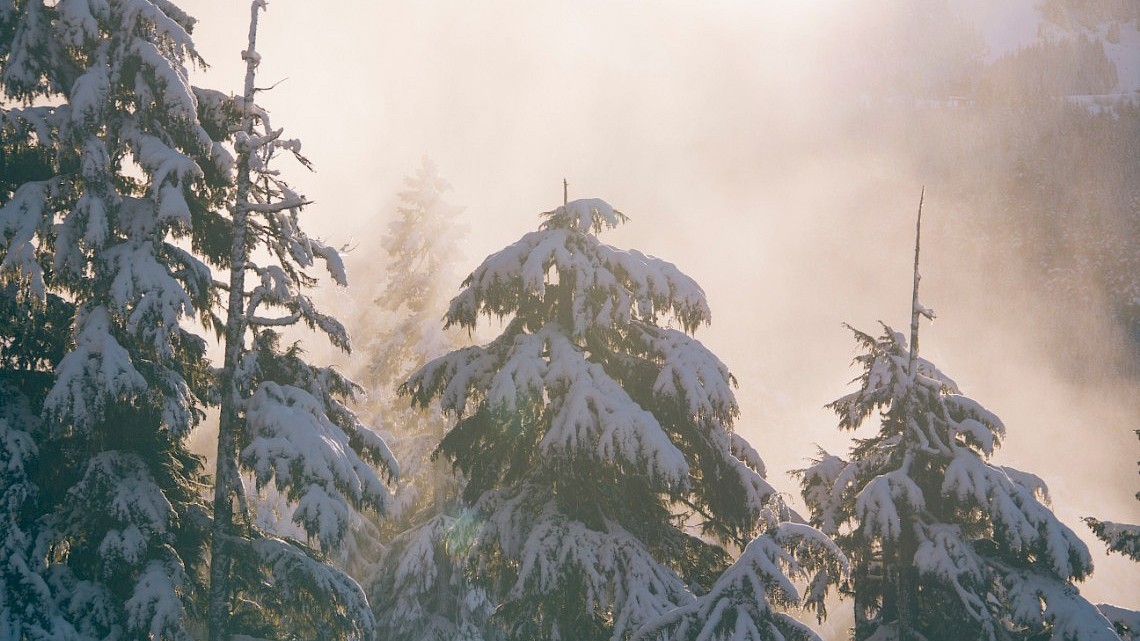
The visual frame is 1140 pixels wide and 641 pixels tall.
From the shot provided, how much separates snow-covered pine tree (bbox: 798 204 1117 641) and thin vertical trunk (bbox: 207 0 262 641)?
8.62 metres

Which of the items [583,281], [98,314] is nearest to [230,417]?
[98,314]

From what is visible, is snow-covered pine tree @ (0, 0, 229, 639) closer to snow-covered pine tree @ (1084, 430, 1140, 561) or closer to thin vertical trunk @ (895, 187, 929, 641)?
thin vertical trunk @ (895, 187, 929, 641)

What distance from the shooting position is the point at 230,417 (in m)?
9.25

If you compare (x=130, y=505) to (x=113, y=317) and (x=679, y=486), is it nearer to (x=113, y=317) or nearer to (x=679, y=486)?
(x=113, y=317)

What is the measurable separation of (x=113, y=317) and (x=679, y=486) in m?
6.79

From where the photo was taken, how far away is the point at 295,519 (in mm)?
8336

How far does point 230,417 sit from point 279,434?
101cm

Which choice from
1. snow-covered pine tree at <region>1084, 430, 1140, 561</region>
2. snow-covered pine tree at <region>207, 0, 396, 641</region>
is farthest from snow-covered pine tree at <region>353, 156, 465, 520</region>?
snow-covered pine tree at <region>1084, 430, 1140, 561</region>

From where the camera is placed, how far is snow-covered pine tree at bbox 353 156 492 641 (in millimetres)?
20672

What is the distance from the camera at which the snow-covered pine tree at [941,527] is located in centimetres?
1067

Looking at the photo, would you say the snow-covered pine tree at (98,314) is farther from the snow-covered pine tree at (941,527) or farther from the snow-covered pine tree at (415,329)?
the snow-covered pine tree at (415,329)

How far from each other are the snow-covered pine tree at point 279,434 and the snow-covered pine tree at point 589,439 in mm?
1411

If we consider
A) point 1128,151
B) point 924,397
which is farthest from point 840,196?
point 924,397

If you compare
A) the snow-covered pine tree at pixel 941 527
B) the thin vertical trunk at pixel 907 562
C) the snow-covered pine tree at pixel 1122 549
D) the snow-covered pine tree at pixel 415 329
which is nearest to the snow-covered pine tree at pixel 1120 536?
the snow-covered pine tree at pixel 1122 549
